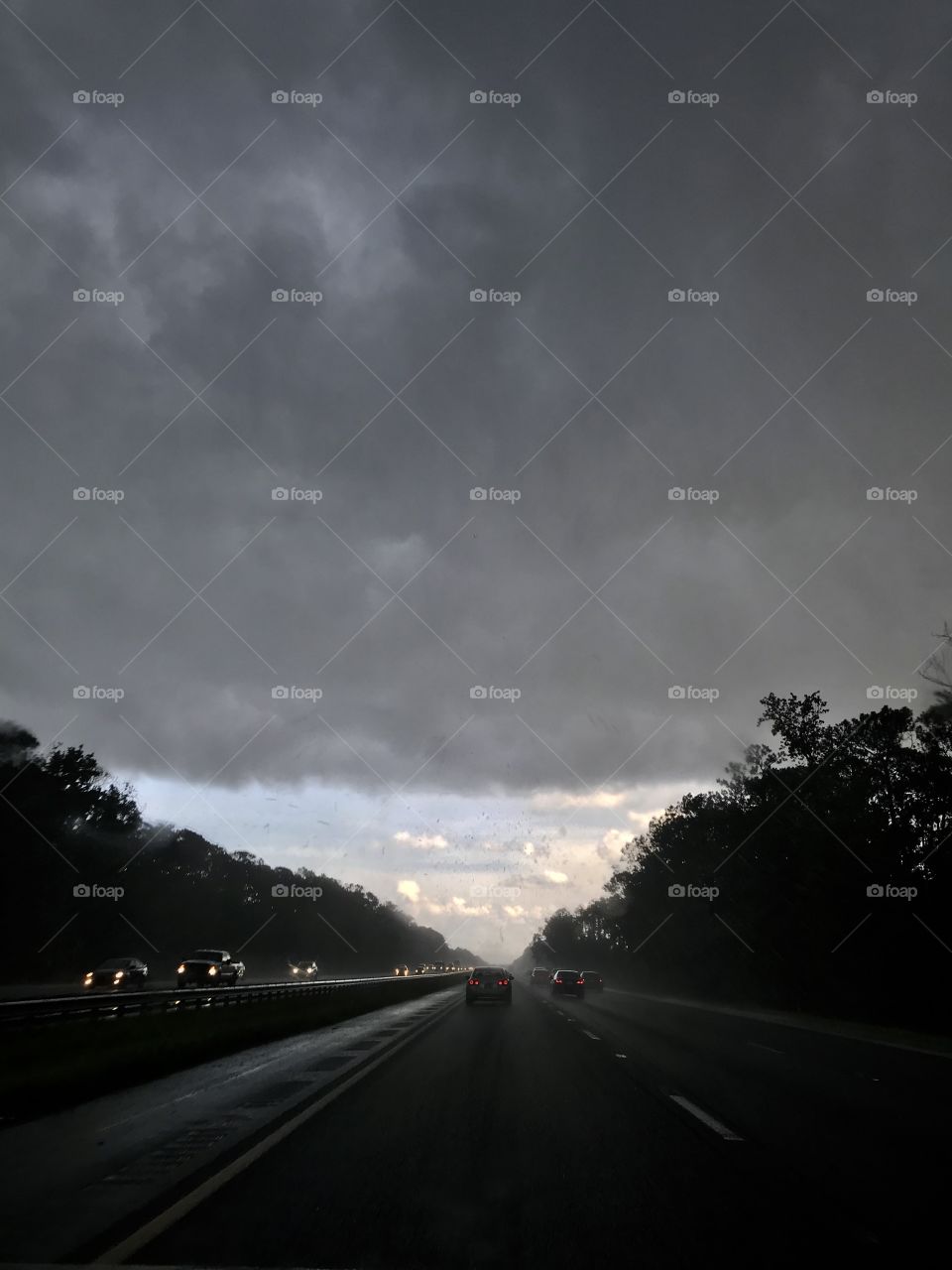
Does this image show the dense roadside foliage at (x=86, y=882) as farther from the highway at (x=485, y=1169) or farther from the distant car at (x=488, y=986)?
the highway at (x=485, y=1169)

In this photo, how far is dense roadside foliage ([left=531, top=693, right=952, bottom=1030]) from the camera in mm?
41469

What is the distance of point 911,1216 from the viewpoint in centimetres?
630

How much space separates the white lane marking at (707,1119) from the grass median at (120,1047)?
22.2 feet

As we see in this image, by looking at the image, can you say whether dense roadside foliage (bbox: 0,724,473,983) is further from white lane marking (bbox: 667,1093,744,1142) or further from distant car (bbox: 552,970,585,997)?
white lane marking (bbox: 667,1093,744,1142)

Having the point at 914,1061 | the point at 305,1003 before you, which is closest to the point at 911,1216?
the point at 914,1061

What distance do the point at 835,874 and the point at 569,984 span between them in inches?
556

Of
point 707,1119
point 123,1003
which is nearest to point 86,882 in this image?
point 123,1003

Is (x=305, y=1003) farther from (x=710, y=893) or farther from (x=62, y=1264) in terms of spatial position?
(x=710, y=893)
